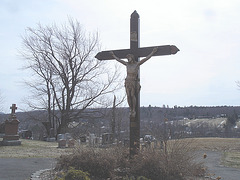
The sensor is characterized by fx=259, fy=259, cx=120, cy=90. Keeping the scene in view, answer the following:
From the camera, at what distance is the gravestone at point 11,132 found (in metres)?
17.5

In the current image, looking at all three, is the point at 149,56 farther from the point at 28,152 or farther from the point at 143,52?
the point at 28,152

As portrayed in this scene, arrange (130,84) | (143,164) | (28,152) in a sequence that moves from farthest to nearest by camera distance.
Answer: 1. (28,152)
2. (130,84)
3. (143,164)

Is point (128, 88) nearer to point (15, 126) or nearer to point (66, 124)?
point (15, 126)

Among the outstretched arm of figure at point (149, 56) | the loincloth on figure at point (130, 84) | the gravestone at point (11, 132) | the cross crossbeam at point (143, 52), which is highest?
the cross crossbeam at point (143, 52)

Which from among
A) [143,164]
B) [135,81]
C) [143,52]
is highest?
[143,52]

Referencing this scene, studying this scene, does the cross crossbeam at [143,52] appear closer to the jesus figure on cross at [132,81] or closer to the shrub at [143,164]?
the jesus figure on cross at [132,81]

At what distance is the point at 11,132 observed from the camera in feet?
59.9

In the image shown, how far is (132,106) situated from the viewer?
7387 millimetres

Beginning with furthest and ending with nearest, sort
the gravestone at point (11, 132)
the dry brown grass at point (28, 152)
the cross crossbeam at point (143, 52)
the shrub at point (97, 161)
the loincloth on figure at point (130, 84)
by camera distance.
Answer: the gravestone at point (11, 132), the dry brown grass at point (28, 152), the cross crossbeam at point (143, 52), the loincloth on figure at point (130, 84), the shrub at point (97, 161)

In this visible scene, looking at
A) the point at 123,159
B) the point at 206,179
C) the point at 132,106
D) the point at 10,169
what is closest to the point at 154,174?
the point at 123,159

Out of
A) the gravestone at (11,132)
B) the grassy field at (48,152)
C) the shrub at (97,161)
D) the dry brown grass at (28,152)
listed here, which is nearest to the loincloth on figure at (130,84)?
the shrub at (97,161)

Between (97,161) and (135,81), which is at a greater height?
(135,81)

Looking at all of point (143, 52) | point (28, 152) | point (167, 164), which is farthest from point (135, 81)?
point (28, 152)

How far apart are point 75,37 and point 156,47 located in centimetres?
2203
